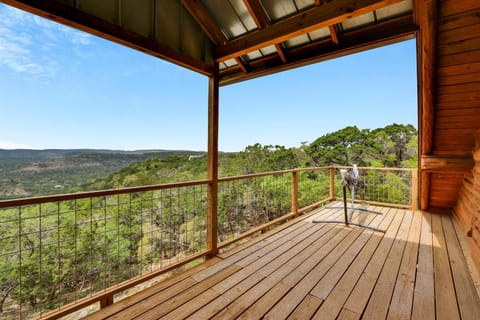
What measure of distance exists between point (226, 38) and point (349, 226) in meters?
3.42

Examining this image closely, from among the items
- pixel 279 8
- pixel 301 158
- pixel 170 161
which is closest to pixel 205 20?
pixel 279 8

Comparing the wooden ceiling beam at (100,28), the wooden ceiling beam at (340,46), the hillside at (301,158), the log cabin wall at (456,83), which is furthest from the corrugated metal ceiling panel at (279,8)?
the hillside at (301,158)

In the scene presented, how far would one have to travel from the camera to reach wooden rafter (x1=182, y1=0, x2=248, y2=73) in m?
2.37

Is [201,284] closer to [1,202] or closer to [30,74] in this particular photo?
[1,202]

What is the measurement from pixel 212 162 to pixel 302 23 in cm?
175

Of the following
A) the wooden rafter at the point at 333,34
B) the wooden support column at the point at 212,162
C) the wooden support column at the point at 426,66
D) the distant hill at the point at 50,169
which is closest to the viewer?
the wooden support column at the point at 426,66

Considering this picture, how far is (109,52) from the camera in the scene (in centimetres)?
1151

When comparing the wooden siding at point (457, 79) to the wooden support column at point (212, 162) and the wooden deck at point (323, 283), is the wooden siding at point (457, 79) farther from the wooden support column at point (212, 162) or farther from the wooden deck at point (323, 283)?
the wooden support column at point (212, 162)

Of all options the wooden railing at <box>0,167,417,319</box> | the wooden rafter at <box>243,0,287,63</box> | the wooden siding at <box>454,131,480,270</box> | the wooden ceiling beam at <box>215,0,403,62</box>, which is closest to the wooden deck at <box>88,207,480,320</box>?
the wooden siding at <box>454,131,480,270</box>

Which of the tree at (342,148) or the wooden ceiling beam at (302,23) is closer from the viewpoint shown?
the wooden ceiling beam at (302,23)

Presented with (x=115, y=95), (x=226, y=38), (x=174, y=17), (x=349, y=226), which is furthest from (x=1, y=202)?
(x=115, y=95)

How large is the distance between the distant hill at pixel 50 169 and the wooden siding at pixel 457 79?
7059 mm

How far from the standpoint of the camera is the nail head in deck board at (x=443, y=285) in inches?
62.3

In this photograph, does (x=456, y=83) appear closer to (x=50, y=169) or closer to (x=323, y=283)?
(x=323, y=283)
